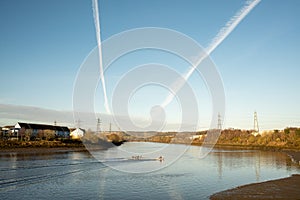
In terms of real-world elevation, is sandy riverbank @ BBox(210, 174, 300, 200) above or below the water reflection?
above

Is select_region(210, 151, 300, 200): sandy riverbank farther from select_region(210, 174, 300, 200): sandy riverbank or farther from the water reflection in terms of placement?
the water reflection

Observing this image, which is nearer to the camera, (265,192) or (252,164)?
(265,192)

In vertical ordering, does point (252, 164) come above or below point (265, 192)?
below

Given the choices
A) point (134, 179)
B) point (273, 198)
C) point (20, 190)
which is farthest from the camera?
point (134, 179)

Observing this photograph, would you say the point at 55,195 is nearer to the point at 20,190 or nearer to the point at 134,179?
the point at 20,190

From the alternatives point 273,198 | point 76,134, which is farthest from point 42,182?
point 76,134

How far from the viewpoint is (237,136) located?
117875 millimetres

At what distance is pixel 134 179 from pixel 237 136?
99.6m

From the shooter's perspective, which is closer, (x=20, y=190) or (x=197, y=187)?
(x=20, y=190)

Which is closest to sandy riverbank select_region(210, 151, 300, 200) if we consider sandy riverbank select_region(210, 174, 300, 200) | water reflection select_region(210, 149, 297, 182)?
sandy riverbank select_region(210, 174, 300, 200)

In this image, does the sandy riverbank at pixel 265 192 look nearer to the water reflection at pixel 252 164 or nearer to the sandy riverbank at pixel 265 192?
the sandy riverbank at pixel 265 192

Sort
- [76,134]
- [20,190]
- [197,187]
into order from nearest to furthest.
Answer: [20,190], [197,187], [76,134]

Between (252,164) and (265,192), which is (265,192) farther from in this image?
(252,164)

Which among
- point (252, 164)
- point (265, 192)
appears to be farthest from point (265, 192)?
point (252, 164)
